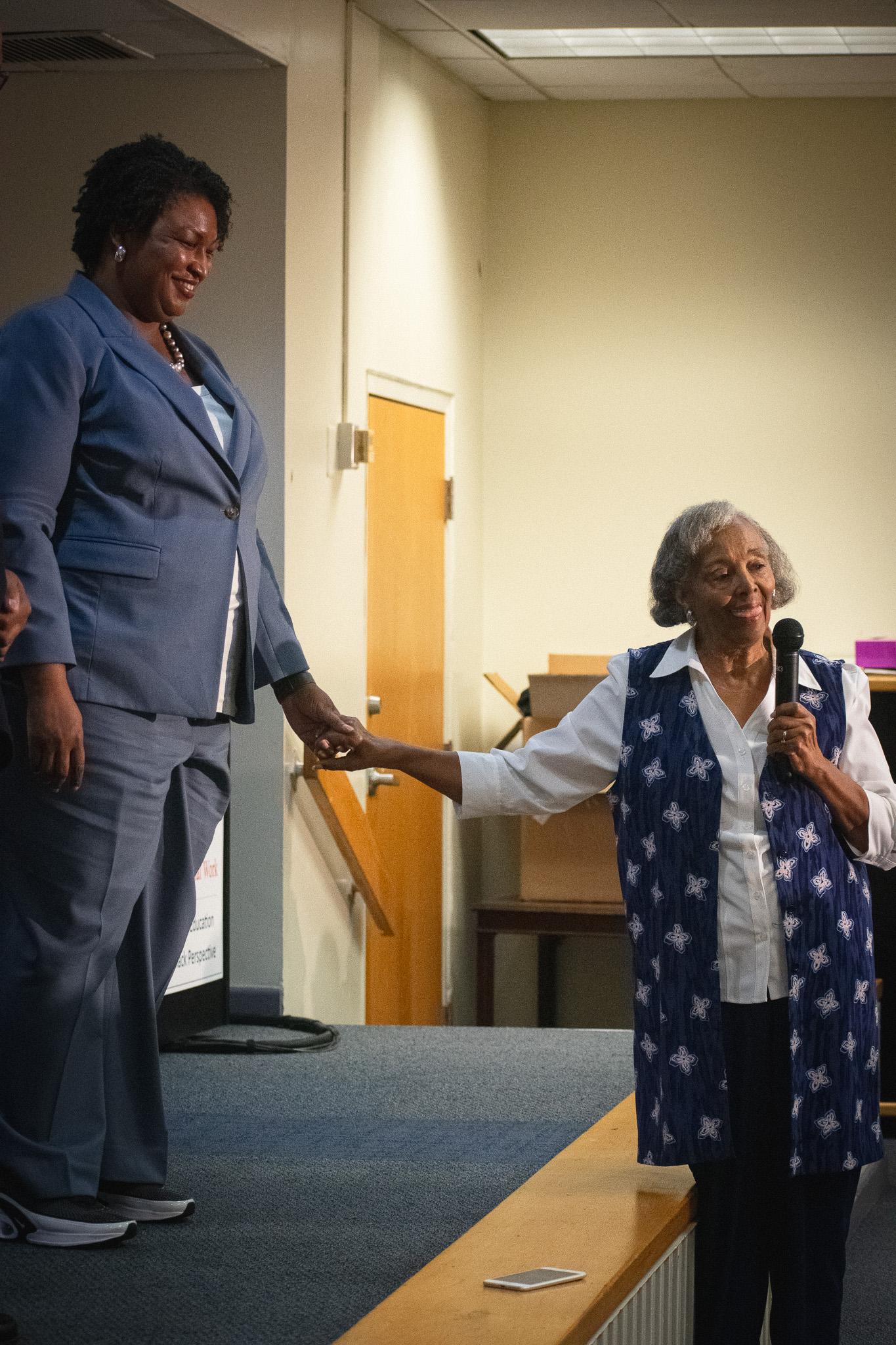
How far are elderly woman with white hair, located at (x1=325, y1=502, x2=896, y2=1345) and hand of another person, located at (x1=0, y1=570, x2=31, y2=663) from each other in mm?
928

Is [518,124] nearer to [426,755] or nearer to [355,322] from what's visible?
[355,322]

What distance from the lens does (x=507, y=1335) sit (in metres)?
1.96

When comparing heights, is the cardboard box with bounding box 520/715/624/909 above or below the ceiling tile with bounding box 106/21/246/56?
below

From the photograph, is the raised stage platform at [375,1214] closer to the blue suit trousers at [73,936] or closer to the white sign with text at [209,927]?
the blue suit trousers at [73,936]

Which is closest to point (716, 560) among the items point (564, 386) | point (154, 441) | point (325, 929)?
point (154, 441)

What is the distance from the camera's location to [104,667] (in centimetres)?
231

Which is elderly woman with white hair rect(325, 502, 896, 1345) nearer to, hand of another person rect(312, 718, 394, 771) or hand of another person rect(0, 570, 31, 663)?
hand of another person rect(312, 718, 394, 771)

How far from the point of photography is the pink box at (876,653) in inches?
216

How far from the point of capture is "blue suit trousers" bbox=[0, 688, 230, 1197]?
7.47 feet

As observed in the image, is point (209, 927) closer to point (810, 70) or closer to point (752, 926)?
point (752, 926)

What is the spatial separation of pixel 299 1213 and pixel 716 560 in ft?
3.83

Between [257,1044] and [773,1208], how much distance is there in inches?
73.6

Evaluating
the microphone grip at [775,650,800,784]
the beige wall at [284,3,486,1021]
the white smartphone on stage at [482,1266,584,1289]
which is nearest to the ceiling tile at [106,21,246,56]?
the beige wall at [284,3,486,1021]

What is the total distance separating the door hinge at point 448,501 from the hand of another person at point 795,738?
3655 mm
